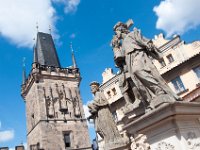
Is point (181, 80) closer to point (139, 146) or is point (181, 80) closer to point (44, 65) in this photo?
point (139, 146)

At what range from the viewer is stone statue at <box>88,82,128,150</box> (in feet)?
18.2

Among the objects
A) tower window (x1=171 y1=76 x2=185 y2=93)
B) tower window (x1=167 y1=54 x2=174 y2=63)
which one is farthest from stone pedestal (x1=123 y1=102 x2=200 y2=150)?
tower window (x1=167 y1=54 x2=174 y2=63)

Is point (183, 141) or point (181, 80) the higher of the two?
point (181, 80)

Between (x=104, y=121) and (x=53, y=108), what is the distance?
3251 centimetres

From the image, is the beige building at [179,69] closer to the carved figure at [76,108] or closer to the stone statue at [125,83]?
the carved figure at [76,108]

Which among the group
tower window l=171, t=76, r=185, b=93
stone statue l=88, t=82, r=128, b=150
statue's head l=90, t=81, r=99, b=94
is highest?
tower window l=171, t=76, r=185, b=93

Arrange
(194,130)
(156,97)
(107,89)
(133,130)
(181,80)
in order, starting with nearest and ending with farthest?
1. (194,130)
2. (156,97)
3. (133,130)
4. (181,80)
5. (107,89)

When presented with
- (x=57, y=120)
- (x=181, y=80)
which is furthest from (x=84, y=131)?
(x=181, y=80)

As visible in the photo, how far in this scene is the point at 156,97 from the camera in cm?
326

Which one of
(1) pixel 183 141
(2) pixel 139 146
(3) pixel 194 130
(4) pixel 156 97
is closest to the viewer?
(1) pixel 183 141

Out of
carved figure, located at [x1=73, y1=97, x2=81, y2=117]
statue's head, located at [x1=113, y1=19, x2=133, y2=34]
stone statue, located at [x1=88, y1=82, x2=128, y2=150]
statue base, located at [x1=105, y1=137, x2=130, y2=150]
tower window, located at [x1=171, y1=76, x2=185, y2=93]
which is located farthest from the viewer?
carved figure, located at [x1=73, y1=97, x2=81, y2=117]

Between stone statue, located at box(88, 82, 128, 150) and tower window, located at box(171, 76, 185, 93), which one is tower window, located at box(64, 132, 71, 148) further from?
stone statue, located at box(88, 82, 128, 150)

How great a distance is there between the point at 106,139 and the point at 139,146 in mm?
1283

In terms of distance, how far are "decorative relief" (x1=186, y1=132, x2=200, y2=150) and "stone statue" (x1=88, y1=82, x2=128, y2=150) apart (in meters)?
2.57
